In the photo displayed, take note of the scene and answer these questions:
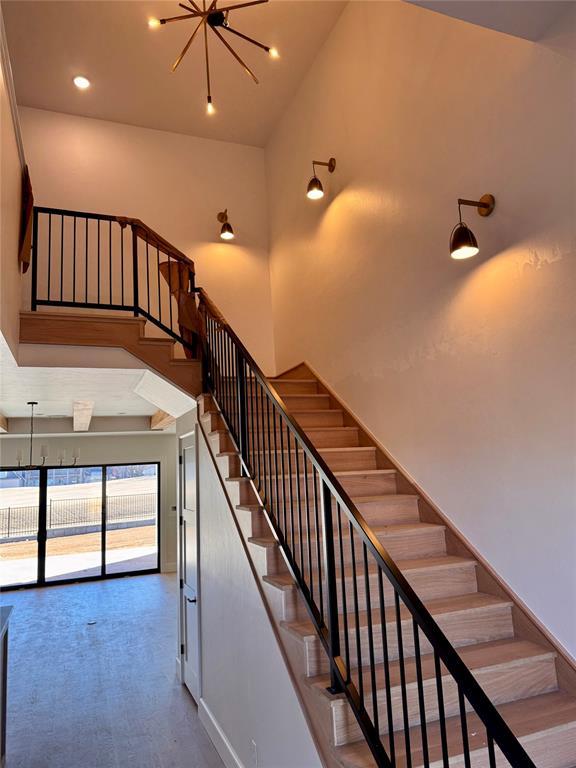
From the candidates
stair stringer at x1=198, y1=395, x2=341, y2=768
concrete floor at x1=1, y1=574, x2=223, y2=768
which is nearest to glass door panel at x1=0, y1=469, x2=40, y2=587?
concrete floor at x1=1, y1=574, x2=223, y2=768

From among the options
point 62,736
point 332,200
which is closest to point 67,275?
point 332,200

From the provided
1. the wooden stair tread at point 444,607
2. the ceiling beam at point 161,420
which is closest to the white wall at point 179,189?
the ceiling beam at point 161,420

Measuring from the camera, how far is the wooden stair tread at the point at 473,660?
2.13 meters

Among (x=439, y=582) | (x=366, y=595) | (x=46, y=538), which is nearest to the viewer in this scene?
(x=366, y=595)

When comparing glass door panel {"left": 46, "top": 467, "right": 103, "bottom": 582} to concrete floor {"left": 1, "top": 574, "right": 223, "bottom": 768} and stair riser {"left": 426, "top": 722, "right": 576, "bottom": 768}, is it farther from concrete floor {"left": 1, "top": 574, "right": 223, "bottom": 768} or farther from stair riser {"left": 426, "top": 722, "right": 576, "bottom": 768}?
stair riser {"left": 426, "top": 722, "right": 576, "bottom": 768}

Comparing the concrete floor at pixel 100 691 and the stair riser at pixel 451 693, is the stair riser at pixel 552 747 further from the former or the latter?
the concrete floor at pixel 100 691

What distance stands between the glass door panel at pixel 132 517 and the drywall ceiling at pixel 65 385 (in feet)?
12.7

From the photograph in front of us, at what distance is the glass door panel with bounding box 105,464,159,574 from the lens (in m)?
9.84

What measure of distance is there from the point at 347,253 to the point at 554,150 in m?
2.25

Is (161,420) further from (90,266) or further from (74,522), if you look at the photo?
(74,522)

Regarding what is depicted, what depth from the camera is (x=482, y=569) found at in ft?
9.30

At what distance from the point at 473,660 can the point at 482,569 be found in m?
0.59

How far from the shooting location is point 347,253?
456cm

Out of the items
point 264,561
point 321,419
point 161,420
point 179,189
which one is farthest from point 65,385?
point 161,420
